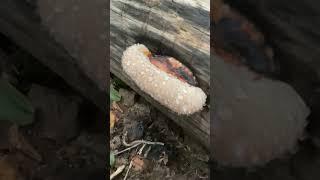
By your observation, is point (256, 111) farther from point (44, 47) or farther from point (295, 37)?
point (44, 47)

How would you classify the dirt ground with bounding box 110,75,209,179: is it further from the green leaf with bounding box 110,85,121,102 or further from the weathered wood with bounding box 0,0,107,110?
the weathered wood with bounding box 0,0,107,110

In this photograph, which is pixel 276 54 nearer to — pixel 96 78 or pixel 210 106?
pixel 210 106

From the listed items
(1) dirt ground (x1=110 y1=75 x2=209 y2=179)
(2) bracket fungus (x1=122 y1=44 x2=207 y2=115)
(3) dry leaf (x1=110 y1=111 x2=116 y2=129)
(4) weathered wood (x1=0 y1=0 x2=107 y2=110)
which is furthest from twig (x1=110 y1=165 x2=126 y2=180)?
(4) weathered wood (x1=0 y1=0 x2=107 y2=110)

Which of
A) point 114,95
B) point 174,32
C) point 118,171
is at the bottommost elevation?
point 118,171

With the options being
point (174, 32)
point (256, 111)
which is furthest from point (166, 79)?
point (256, 111)

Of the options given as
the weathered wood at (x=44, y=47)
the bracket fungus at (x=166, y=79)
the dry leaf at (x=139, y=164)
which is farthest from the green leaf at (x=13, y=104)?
the dry leaf at (x=139, y=164)

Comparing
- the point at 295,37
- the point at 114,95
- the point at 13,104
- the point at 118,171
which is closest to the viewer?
the point at 13,104
